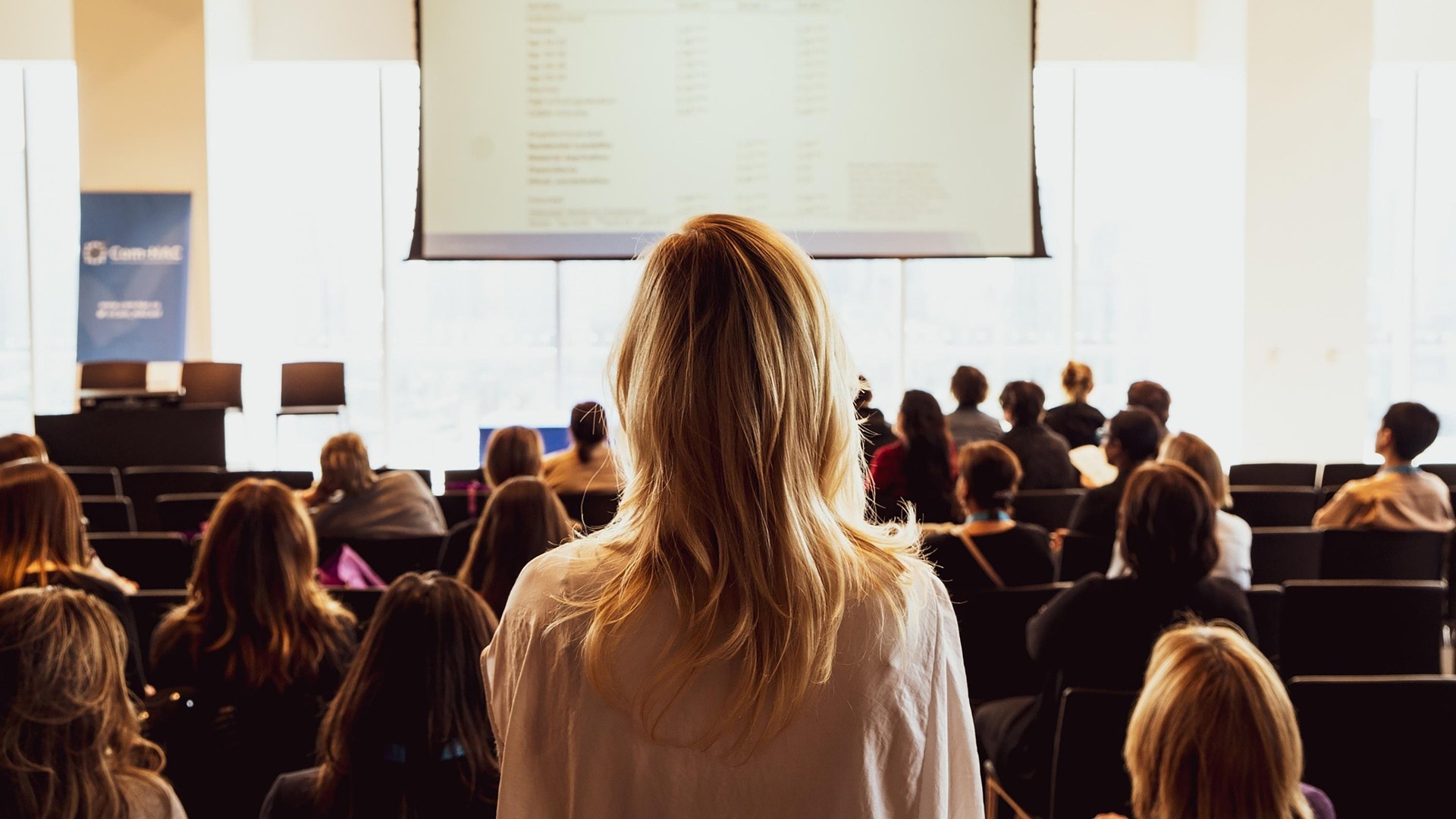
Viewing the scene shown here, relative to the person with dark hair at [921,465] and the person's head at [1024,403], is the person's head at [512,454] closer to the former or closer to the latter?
the person with dark hair at [921,465]

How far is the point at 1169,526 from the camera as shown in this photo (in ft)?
9.37

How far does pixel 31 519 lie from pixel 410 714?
73.0 inches

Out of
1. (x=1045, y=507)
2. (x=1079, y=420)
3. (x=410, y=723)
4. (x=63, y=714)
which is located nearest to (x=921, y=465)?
(x=1045, y=507)

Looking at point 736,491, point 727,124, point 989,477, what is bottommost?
point 989,477

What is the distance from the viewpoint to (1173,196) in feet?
37.6

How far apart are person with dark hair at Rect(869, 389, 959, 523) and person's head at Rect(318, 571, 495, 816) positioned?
3082mm

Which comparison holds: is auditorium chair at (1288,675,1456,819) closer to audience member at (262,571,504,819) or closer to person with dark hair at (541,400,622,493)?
audience member at (262,571,504,819)

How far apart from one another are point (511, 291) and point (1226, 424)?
647 centimetres

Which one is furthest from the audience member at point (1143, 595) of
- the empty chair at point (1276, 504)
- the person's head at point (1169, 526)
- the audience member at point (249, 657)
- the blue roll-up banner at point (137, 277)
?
the blue roll-up banner at point (137, 277)

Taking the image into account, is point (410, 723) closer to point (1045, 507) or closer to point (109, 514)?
point (1045, 507)

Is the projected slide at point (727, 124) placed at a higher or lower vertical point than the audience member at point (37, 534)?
higher

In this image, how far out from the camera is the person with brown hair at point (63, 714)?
174cm

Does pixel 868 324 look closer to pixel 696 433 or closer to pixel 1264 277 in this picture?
pixel 1264 277

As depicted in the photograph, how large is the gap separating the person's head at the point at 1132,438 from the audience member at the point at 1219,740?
3.01 metres
